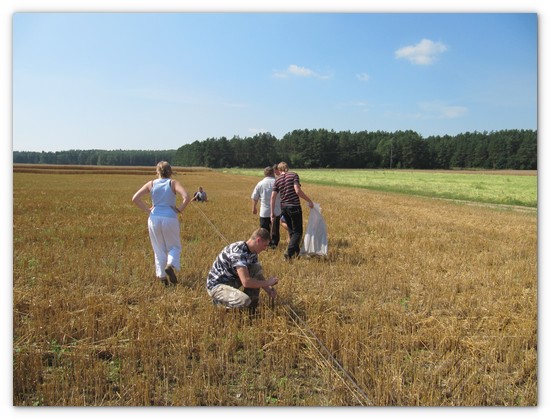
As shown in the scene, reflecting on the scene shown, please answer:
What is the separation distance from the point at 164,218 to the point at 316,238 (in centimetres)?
332

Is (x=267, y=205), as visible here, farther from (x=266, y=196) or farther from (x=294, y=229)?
(x=294, y=229)

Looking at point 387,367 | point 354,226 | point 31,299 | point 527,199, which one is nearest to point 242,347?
point 387,367

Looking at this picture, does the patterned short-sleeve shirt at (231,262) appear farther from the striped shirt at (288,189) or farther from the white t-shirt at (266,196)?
the white t-shirt at (266,196)

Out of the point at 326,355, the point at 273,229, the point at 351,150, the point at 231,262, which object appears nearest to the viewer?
the point at 326,355

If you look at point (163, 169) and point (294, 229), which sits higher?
point (163, 169)

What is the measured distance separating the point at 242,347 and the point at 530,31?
15.5 feet

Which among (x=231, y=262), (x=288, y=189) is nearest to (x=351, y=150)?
(x=288, y=189)

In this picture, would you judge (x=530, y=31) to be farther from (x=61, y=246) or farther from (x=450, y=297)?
(x=61, y=246)

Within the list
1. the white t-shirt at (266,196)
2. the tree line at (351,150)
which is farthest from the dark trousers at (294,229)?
the tree line at (351,150)

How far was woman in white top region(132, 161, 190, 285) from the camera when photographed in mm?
5910

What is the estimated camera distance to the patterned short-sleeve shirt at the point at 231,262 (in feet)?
15.9

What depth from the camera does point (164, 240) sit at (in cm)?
606

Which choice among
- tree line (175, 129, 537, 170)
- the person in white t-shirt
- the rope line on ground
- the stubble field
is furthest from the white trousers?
tree line (175, 129, 537, 170)

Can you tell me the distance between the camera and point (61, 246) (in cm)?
880
